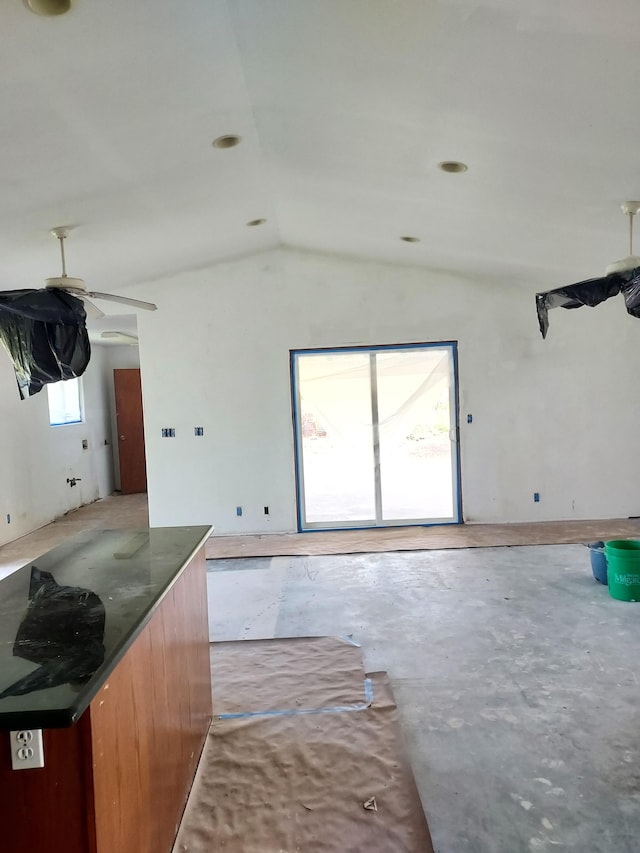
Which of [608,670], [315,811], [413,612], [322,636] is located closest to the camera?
[315,811]

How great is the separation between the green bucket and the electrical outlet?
3608 millimetres

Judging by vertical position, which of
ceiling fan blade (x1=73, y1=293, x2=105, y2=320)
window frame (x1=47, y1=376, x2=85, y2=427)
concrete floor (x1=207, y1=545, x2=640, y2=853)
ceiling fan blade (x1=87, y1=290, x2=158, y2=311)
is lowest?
concrete floor (x1=207, y1=545, x2=640, y2=853)

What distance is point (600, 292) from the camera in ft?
11.9

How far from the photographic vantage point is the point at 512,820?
1.92 meters

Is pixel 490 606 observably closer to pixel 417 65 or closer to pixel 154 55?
pixel 417 65

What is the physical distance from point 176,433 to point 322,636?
324 cm

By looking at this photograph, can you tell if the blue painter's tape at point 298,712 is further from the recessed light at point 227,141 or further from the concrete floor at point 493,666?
the recessed light at point 227,141

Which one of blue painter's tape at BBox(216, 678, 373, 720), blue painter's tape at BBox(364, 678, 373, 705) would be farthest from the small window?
blue painter's tape at BBox(364, 678, 373, 705)

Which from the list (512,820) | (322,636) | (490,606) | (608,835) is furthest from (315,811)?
(490,606)

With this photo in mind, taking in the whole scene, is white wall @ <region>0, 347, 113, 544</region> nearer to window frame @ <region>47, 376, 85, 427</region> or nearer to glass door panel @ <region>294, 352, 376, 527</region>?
window frame @ <region>47, 376, 85, 427</region>

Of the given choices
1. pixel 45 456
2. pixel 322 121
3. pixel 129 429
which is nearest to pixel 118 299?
pixel 322 121

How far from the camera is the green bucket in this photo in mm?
3682

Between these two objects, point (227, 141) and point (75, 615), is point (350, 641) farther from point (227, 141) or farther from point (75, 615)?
point (227, 141)

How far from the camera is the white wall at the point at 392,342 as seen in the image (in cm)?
587
